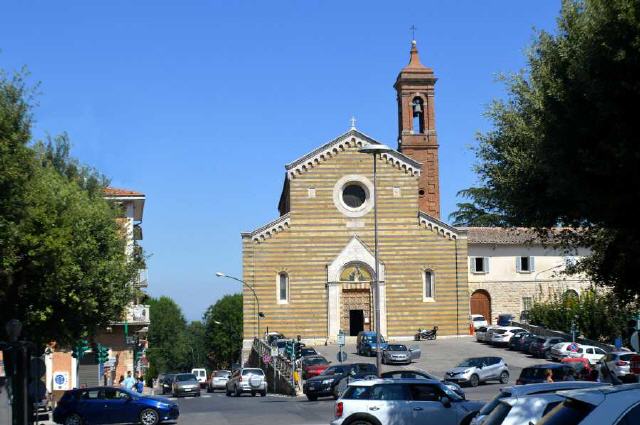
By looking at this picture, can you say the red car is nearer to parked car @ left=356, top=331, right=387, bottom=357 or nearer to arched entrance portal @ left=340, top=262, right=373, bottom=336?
parked car @ left=356, top=331, right=387, bottom=357

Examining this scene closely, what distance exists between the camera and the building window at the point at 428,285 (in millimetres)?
63000

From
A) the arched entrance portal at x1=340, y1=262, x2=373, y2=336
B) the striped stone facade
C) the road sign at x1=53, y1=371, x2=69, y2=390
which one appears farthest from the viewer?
the arched entrance portal at x1=340, y1=262, x2=373, y2=336

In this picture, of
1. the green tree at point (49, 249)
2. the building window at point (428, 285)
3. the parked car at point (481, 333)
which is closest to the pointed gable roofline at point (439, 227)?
the building window at point (428, 285)

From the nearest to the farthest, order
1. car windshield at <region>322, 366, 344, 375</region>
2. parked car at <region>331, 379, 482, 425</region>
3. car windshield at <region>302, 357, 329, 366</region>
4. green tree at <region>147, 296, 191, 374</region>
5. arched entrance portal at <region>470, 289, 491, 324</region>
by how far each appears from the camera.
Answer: parked car at <region>331, 379, 482, 425</region> < car windshield at <region>322, 366, 344, 375</region> < car windshield at <region>302, 357, 329, 366</region> < arched entrance portal at <region>470, 289, 491, 324</region> < green tree at <region>147, 296, 191, 374</region>

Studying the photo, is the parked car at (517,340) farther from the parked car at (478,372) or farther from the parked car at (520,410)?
the parked car at (520,410)

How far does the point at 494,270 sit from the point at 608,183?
54.2m

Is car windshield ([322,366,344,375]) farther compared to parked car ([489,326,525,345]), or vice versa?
parked car ([489,326,525,345])

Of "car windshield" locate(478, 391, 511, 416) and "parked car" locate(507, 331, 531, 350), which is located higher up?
"car windshield" locate(478, 391, 511, 416)

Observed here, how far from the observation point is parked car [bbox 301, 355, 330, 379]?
43.2m

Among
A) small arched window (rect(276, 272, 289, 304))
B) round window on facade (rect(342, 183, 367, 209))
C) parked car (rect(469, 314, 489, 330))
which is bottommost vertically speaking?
parked car (rect(469, 314, 489, 330))

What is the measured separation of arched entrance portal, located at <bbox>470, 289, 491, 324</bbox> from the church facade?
507 centimetres

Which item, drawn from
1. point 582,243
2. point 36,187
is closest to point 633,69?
point 582,243

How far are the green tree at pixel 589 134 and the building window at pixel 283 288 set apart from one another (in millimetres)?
44341

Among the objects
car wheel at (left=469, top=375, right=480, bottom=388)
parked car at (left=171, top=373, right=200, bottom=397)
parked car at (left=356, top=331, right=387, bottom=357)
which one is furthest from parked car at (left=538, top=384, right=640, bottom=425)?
parked car at (left=356, top=331, right=387, bottom=357)
